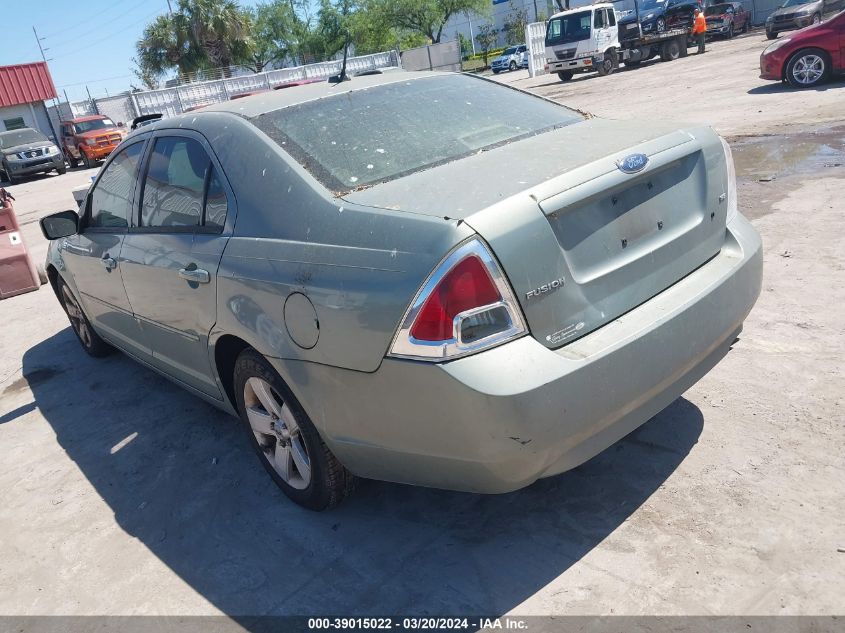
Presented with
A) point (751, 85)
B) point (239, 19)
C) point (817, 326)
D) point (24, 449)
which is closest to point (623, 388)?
point (817, 326)

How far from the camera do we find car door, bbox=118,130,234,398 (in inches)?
126

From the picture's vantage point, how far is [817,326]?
3959 mm

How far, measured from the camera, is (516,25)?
58844mm

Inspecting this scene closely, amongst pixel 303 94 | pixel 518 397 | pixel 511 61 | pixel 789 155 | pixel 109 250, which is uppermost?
pixel 303 94

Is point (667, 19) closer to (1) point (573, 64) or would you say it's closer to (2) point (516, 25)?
(1) point (573, 64)

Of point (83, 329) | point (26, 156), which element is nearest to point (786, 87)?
point (83, 329)

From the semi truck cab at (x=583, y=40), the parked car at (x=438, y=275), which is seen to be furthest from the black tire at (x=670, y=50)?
the parked car at (x=438, y=275)

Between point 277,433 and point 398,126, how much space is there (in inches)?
58.1

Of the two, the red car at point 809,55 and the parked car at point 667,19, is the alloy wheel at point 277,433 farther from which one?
the parked car at point 667,19

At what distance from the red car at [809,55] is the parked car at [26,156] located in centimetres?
2391

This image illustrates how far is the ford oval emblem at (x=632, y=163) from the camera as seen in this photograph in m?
2.57

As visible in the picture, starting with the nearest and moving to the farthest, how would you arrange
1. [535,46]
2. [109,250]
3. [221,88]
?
1. [109,250]
2. [535,46]
3. [221,88]

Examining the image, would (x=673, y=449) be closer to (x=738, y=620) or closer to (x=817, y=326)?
(x=738, y=620)

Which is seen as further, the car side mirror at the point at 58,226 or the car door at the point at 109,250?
the car side mirror at the point at 58,226
